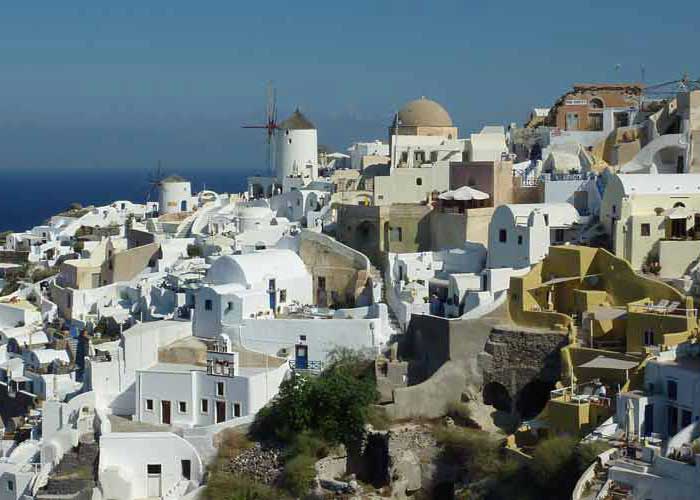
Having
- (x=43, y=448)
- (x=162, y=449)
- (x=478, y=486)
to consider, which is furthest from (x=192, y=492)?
(x=478, y=486)

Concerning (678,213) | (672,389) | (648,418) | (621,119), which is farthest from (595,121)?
(648,418)

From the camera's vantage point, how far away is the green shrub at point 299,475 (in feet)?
86.5

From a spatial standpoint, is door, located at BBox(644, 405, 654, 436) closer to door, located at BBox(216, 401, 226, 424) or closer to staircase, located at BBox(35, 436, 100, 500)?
door, located at BBox(216, 401, 226, 424)

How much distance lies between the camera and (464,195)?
3469 centimetres

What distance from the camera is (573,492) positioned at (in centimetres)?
2078

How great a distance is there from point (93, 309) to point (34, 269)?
10.6 metres

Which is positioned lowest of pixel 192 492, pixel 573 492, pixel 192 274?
pixel 192 492

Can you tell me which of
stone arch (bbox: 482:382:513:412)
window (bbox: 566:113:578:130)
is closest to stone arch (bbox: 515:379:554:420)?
stone arch (bbox: 482:382:513:412)

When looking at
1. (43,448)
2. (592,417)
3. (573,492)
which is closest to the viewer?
(573,492)

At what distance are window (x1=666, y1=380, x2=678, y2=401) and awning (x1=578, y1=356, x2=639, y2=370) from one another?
5.04 feet

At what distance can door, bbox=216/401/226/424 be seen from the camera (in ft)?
95.9

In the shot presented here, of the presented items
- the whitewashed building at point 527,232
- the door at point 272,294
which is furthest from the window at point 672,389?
the door at point 272,294

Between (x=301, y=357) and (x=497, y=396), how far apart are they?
534cm

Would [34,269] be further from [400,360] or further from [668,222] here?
[668,222]
